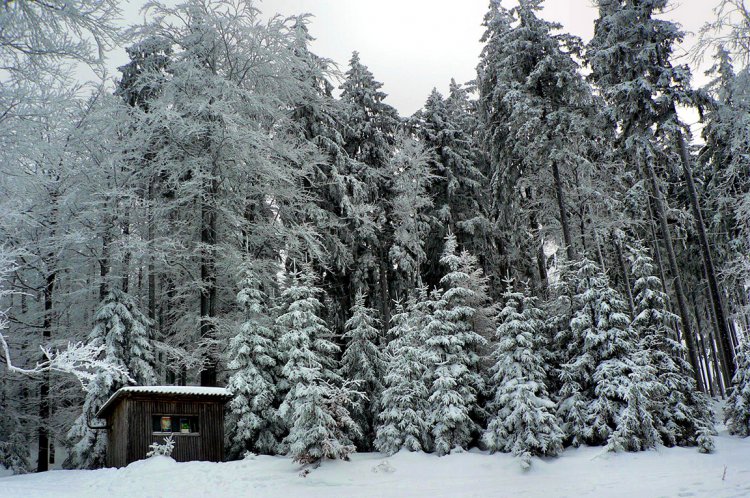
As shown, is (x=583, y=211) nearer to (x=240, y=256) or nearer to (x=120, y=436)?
(x=240, y=256)

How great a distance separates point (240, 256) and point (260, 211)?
13.0ft

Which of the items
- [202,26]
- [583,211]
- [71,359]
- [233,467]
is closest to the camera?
[71,359]

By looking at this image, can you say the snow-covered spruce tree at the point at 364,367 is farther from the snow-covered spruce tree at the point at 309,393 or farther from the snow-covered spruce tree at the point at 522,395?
the snow-covered spruce tree at the point at 522,395

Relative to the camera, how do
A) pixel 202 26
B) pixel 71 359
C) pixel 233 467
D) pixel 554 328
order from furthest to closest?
pixel 202 26 → pixel 554 328 → pixel 233 467 → pixel 71 359

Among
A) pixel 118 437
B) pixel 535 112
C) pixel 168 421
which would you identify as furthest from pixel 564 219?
pixel 118 437

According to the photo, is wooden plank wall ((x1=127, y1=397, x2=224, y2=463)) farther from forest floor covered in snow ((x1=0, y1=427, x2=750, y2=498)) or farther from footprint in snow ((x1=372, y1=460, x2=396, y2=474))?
footprint in snow ((x1=372, y1=460, x2=396, y2=474))

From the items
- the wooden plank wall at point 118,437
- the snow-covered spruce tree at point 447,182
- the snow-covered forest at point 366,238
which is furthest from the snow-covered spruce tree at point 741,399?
the wooden plank wall at point 118,437

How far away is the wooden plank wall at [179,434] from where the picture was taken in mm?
18350

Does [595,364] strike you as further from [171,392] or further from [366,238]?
[171,392]

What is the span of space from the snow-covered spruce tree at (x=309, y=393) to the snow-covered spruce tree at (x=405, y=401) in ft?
3.93

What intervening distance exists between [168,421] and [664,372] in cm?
1598

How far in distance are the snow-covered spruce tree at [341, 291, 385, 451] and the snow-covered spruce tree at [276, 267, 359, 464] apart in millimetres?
805

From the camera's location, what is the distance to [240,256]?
22969 mm

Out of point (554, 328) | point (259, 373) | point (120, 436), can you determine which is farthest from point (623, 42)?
point (120, 436)
